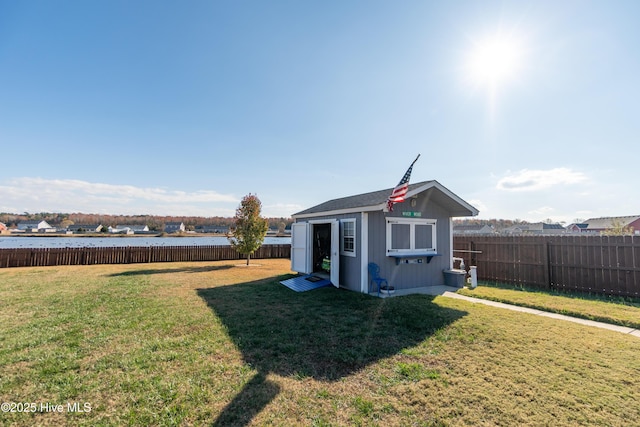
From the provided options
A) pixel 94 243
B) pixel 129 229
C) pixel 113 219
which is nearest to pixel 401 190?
pixel 94 243

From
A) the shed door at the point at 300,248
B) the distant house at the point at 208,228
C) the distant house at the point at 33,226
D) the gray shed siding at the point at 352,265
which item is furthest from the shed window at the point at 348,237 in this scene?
the distant house at the point at 33,226

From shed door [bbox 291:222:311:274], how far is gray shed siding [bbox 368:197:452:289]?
10.7 feet

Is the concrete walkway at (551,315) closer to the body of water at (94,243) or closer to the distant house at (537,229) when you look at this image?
the body of water at (94,243)

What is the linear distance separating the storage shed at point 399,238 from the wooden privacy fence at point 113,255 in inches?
459

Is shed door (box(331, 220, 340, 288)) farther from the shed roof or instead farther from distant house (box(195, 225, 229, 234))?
distant house (box(195, 225, 229, 234))

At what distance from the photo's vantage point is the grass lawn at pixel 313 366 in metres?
2.73

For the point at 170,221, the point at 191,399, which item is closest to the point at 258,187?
the point at 191,399

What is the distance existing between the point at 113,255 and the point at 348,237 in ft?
49.8

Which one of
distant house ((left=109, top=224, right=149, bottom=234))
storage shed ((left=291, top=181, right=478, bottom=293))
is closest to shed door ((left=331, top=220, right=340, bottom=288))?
storage shed ((left=291, top=181, right=478, bottom=293))

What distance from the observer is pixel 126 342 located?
14.8 ft

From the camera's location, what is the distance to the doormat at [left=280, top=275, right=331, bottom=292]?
883 cm

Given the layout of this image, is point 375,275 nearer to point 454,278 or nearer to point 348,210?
point 348,210

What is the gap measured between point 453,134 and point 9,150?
62.5ft

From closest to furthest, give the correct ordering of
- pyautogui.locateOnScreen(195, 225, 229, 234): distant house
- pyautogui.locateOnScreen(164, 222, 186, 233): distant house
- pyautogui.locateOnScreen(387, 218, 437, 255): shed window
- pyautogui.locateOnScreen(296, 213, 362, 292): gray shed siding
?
pyautogui.locateOnScreen(296, 213, 362, 292): gray shed siding → pyautogui.locateOnScreen(387, 218, 437, 255): shed window → pyautogui.locateOnScreen(195, 225, 229, 234): distant house → pyautogui.locateOnScreen(164, 222, 186, 233): distant house
